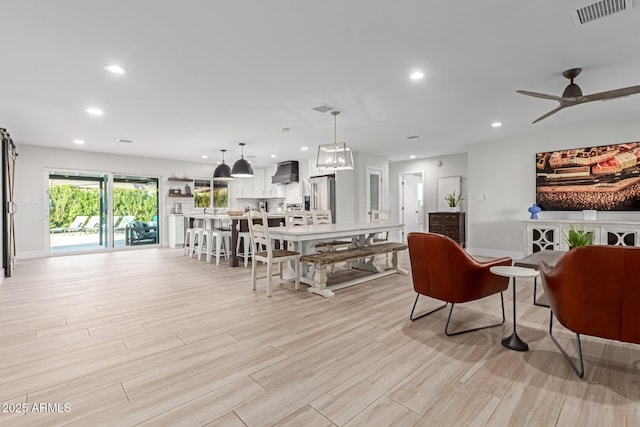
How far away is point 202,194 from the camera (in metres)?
9.35

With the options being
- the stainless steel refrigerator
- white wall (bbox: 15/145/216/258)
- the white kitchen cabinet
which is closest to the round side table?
the stainless steel refrigerator

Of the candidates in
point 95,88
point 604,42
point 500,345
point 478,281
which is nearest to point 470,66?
point 604,42

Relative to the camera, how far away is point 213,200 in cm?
959

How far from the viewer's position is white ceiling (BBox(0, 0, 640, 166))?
2.25m

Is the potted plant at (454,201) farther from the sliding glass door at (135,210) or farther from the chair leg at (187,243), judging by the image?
the sliding glass door at (135,210)

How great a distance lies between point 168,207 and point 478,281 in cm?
829

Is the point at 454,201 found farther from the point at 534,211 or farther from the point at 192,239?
the point at 192,239

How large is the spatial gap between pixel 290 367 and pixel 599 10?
130 inches

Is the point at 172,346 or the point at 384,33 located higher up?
the point at 384,33

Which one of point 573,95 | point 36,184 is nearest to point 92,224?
point 36,184

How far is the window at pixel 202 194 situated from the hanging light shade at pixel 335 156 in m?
5.87

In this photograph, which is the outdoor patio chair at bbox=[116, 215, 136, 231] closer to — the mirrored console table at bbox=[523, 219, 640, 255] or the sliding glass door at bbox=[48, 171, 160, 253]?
the sliding glass door at bbox=[48, 171, 160, 253]

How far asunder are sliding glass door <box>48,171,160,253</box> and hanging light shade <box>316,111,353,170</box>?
6.07 m

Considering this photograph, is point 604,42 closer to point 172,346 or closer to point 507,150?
point 507,150
